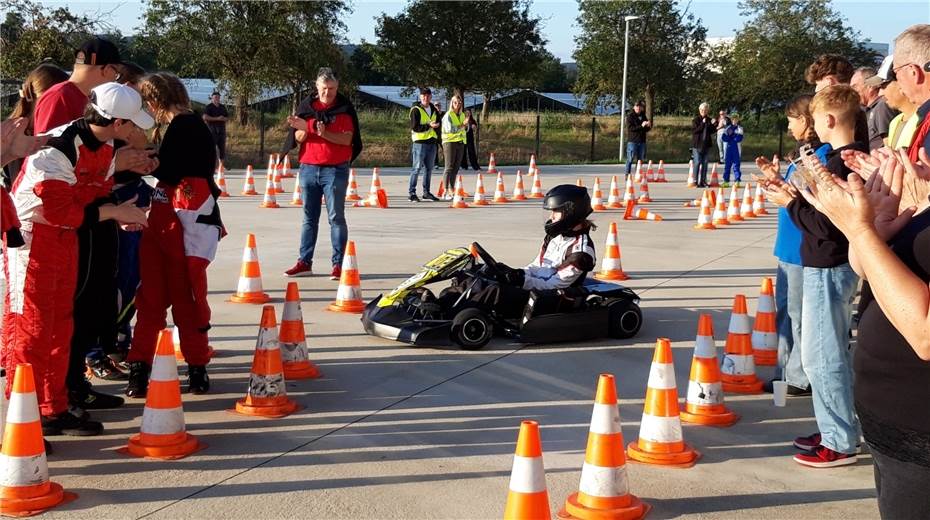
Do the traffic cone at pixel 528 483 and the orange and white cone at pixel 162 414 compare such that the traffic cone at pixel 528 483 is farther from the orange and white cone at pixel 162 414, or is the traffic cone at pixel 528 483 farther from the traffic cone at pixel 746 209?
the traffic cone at pixel 746 209

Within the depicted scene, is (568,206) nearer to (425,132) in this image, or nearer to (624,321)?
(624,321)

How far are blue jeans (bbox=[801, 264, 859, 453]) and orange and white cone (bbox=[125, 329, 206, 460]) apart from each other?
3268 millimetres

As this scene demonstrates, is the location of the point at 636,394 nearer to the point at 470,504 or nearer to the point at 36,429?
the point at 470,504

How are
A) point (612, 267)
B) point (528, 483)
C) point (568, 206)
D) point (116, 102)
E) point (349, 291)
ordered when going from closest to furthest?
point (528, 483) < point (116, 102) < point (568, 206) < point (349, 291) < point (612, 267)

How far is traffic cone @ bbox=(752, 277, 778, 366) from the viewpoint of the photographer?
24.0 feet

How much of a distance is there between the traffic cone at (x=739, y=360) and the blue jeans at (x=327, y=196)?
15.4 ft

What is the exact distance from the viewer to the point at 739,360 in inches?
263

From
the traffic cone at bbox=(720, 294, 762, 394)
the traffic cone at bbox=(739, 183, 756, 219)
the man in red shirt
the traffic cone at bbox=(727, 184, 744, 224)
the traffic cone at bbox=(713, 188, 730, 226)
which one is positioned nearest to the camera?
the traffic cone at bbox=(720, 294, 762, 394)

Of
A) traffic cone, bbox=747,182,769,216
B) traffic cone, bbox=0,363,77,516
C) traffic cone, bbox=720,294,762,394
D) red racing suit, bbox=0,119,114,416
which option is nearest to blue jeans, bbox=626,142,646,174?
traffic cone, bbox=747,182,769,216

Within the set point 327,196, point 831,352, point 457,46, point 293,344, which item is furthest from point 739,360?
point 457,46

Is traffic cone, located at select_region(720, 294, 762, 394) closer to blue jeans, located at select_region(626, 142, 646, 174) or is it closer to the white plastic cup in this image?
the white plastic cup

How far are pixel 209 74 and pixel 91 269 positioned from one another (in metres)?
33.3

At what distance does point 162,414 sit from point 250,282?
414cm

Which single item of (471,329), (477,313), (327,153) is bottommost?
(471,329)
